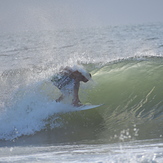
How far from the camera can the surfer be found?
6230mm

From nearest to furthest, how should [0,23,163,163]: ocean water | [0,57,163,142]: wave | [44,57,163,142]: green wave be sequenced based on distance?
[0,23,163,163]: ocean water
[44,57,163,142]: green wave
[0,57,163,142]: wave

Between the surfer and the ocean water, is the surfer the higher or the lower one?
the higher one

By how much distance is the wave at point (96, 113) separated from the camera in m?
5.18

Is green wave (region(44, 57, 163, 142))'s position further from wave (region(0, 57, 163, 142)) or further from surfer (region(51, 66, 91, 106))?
surfer (region(51, 66, 91, 106))

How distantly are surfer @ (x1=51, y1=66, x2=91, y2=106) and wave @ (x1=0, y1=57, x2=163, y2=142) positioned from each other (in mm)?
271

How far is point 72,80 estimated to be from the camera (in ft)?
20.6

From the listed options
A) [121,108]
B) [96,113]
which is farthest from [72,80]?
[121,108]

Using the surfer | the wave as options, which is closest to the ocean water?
the wave

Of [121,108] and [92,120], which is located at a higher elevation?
[121,108]

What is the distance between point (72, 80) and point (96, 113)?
952 mm

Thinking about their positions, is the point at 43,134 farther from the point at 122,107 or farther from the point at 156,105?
the point at 156,105

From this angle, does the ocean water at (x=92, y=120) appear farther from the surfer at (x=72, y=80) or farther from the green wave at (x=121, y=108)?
the surfer at (x=72, y=80)

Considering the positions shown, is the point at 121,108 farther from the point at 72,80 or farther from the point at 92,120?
the point at 72,80

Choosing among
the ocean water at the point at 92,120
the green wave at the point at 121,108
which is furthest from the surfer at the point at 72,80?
the green wave at the point at 121,108
